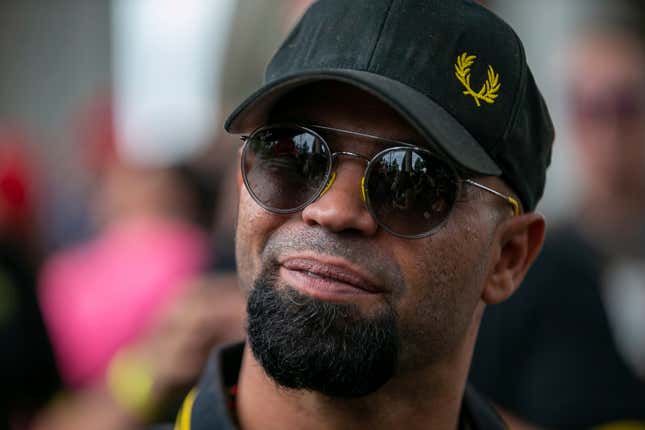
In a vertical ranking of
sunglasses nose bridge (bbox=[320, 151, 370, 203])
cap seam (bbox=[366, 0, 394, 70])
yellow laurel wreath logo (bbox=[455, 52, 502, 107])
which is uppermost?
cap seam (bbox=[366, 0, 394, 70])

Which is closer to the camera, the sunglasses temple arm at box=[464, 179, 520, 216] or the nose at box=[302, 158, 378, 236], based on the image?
the nose at box=[302, 158, 378, 236]

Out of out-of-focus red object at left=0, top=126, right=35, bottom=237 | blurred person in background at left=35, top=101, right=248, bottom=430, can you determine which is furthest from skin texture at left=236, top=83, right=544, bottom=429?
out-of-focus red object at left=0, top=126, right=35, bottom=237

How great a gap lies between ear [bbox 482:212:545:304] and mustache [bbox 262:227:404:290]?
1.26ft

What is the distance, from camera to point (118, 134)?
24.8 ft

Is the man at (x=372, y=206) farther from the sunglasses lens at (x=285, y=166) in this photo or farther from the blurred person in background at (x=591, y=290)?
the blurred person in background at (x=591, y=290)

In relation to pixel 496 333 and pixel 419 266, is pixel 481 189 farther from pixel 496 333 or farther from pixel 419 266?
pixel 496 333

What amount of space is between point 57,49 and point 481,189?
1122 centimetres

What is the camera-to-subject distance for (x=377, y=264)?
7.56 feet

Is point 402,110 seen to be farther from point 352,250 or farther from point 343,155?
→ point 352,250

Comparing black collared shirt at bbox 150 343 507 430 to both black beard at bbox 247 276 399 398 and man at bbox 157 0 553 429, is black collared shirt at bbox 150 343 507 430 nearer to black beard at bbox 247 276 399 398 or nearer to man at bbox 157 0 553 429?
man at bbox 157 0 553 429

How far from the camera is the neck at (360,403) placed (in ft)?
7.91

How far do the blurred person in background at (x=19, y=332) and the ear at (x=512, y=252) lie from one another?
2.69m

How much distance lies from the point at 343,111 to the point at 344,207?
252 mm

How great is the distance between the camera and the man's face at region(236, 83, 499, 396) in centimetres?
228
